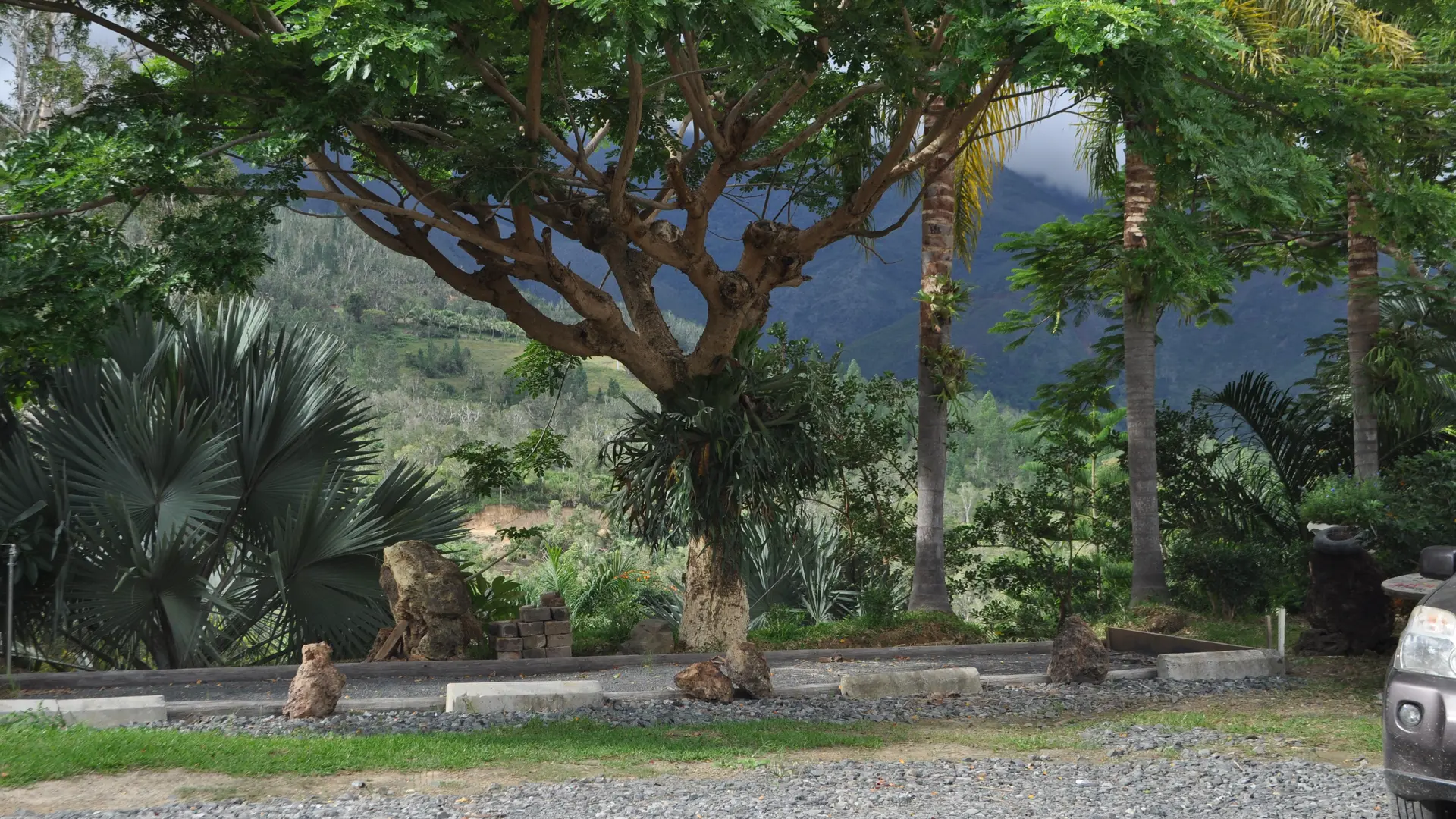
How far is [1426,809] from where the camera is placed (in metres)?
3.96

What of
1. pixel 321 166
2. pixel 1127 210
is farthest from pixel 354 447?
pixel 1127 210

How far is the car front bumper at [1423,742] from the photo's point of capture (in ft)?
12.3

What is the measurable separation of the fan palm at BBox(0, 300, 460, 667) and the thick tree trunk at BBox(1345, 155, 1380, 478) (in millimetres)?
9733

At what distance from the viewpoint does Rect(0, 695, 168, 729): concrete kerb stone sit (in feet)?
22.1

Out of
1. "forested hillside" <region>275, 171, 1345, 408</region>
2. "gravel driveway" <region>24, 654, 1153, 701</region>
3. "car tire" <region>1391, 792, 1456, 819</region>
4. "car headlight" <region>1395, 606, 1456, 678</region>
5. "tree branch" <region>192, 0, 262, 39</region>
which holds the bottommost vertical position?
"gravel driveway" <region>24, 654, 1153, 701</region>

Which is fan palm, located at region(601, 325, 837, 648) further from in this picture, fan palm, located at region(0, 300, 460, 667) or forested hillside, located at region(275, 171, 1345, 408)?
forested hillside, located at region(275, 171, 1345, 408)

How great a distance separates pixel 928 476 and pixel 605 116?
16.7 ft

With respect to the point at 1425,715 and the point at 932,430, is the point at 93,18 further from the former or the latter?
the point at 1425,715

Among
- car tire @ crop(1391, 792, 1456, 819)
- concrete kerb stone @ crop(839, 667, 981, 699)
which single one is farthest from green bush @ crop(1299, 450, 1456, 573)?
car tire @ crop(1391, 792, 1456, 819)

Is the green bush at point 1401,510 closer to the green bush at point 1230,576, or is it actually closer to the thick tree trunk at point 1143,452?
the thick tree trunk at point 1143,452

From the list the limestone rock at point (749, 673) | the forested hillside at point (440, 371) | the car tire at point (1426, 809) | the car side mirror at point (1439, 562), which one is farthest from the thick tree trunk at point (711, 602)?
the forested hillside at point (440, 371)

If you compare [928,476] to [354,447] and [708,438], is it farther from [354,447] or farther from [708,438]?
[354,447]

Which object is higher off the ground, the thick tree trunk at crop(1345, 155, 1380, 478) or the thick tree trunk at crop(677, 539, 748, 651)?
the thick tree trunk at crop(1345, 155, 1380, 478)

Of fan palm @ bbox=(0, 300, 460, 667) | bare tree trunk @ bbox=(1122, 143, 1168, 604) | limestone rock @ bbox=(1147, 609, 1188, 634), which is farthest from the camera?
bare tree trunk @ bbox=(1122, 143, 1168, 604)
